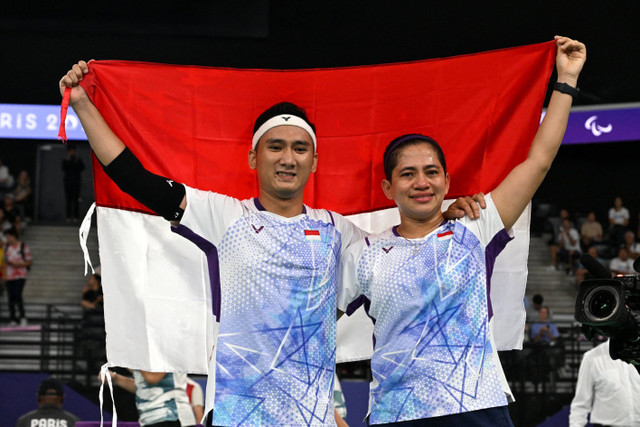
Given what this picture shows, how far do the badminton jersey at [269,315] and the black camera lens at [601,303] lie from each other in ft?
2.93

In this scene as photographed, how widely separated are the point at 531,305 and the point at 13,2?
10.0 m

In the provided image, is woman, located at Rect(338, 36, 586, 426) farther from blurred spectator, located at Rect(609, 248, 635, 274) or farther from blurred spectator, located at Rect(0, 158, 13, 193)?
blurred spectator, located at Rect(0, 158, 13, 193)

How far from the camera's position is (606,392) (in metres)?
7.02

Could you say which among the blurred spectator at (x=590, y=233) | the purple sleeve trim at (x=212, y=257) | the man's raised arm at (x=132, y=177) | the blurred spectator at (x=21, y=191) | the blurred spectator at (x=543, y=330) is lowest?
the blurred spectator at (x=543, y=330)

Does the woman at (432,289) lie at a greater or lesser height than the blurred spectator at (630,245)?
lesser

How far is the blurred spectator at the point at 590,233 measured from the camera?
15852 mm

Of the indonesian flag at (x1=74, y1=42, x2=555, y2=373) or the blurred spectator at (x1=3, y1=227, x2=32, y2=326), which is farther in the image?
the blurred spectator at (x1=3, y1=227, x2=32, y2=326)

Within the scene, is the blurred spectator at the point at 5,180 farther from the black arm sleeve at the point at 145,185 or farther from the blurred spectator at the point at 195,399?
the black arm sleeve at the point at 145,185

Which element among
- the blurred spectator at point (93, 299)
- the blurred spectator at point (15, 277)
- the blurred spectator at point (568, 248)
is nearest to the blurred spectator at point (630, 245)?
the blurred spectator at point (568, 248)

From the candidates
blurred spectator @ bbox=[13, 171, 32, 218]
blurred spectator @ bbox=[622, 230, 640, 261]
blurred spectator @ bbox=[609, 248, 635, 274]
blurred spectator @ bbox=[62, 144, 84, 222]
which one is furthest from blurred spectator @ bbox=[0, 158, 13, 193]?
blurred spectator @ bbox=[622, 230, 640, 261]

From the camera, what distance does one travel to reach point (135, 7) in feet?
46.1

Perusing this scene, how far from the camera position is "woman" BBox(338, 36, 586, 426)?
2.79m

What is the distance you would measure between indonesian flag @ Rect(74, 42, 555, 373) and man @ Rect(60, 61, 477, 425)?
58 centimetres

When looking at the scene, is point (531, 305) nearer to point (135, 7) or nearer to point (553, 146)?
point (135, 7)
